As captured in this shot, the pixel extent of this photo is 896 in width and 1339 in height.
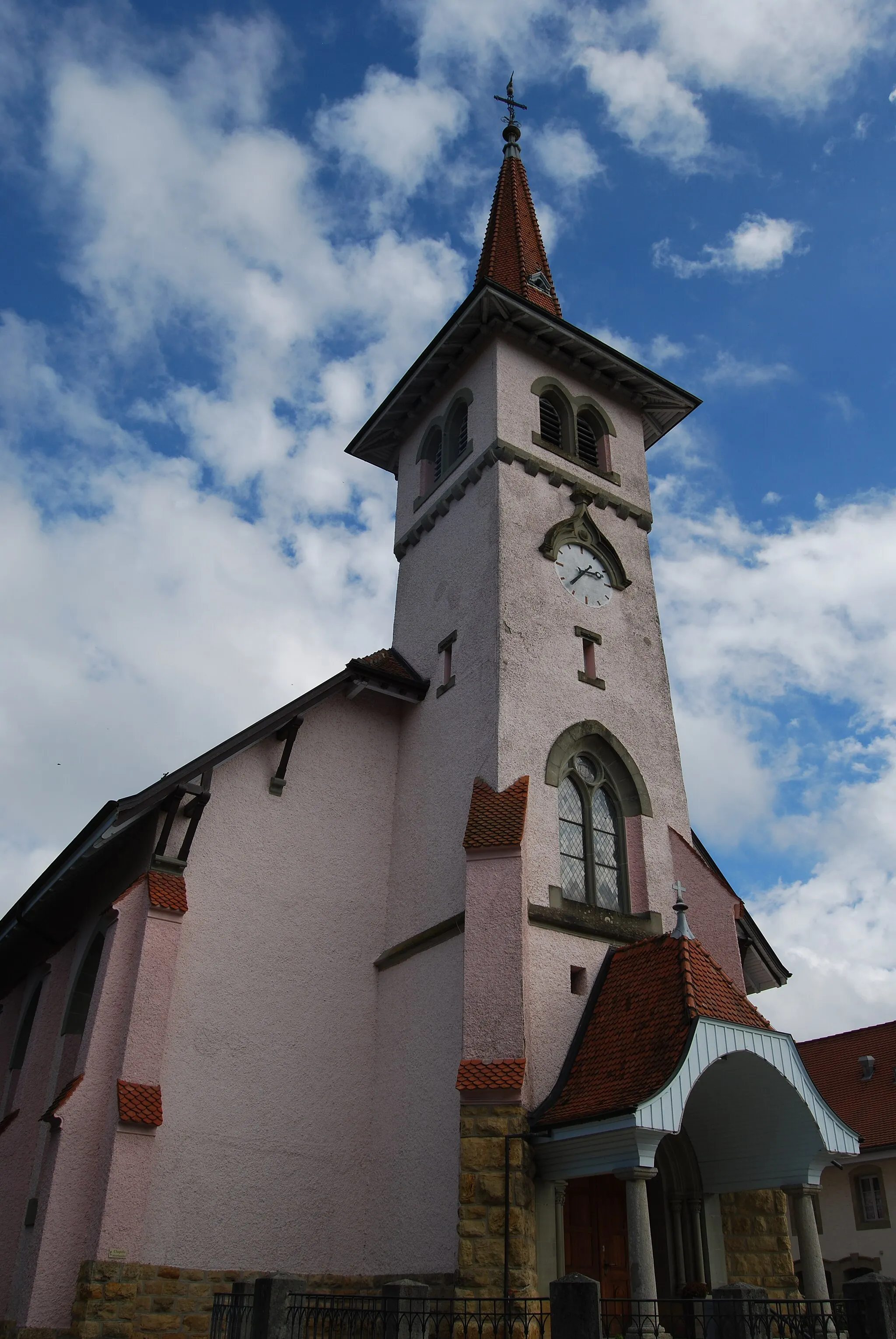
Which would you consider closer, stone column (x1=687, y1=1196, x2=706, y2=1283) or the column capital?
the column capital

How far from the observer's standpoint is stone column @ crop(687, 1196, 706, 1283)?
12781 millimetres

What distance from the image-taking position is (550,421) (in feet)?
64.0

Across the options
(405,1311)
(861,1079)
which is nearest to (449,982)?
(405,1311)

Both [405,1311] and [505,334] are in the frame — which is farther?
[505,334]

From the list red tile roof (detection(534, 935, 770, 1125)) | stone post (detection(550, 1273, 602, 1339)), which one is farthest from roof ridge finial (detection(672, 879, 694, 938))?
stone post (detection(550, 1273, 602, 1339))

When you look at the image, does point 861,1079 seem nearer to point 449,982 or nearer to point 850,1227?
point 850,1227

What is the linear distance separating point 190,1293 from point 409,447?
15291 millimetres

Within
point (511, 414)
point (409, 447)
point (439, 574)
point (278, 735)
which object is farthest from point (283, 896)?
point (409, 447)

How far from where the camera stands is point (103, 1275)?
11914 mm

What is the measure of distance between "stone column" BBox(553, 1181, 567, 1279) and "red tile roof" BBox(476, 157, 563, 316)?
53.0 feet

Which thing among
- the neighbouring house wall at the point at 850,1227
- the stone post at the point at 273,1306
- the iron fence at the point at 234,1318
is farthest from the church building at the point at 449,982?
the neighbouring house wall at the point at 850,1227

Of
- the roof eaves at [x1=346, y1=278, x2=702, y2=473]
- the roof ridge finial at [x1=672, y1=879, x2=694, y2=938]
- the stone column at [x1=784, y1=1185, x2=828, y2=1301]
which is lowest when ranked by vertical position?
the stone column at [x1=784, y1=1185, x2=828, y2=1301]

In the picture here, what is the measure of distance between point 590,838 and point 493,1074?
406cm

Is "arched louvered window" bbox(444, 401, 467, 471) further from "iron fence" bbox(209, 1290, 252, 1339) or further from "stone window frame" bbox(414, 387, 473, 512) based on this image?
"iron fence" bbox(209, 1290, 252, 1339)
